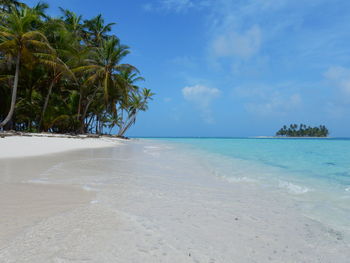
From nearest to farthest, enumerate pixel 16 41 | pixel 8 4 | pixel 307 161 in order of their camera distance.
Result: pixel 307 161 < pixel 16 41 < pixel 8 4

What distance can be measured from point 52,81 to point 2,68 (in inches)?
121

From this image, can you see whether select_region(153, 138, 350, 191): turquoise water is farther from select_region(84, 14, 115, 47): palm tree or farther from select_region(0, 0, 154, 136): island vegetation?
select_region(84, 14, 115, 47): palm tree

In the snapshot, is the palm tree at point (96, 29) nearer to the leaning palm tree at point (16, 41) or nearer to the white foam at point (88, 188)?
the leaning palm tree at point (16, 41)

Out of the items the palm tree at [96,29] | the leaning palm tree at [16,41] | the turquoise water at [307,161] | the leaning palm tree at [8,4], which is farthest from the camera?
the palm tree at [96,29]

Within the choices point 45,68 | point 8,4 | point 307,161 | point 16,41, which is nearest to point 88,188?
point 307,161

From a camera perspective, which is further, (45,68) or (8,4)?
(8,4)

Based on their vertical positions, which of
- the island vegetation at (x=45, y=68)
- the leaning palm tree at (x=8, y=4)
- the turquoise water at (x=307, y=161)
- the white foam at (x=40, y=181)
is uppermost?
the leaning palm tree at (x=8, y=4)

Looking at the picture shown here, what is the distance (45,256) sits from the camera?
130 centimetres

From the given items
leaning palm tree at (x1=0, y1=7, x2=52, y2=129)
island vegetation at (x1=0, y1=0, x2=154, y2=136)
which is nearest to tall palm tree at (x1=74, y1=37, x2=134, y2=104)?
island vegetation at (x1=0, y1=0, x2=154, y2=136)

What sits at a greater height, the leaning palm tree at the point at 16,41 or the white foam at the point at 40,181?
the leaning palm tree at the point at 16,41

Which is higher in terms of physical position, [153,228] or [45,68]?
[45,68]

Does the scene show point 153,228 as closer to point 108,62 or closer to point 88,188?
point 88,188

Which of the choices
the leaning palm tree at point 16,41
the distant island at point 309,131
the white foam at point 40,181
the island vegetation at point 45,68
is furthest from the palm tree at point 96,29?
the distant island at point 309,131

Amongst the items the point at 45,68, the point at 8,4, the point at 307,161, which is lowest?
the point at 307,161
